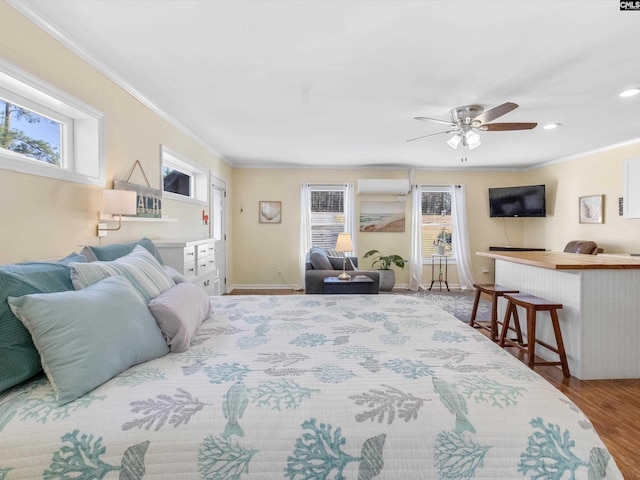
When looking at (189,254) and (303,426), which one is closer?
(303,426)

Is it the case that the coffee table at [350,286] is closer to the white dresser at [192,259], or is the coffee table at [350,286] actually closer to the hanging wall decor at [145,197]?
the white dresser at [192,259]

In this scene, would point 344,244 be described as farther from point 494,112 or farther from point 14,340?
point 14,340

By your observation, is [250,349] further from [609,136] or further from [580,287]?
[609,136]

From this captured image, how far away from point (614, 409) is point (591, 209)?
3.85 m

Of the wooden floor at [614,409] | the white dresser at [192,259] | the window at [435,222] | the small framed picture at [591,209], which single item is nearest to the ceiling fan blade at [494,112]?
the wooden floor at [614,409]

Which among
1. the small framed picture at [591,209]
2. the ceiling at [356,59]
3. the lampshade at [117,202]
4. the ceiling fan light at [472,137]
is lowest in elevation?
the lampshade at [117,202]

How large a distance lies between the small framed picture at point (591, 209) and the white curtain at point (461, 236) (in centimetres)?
176

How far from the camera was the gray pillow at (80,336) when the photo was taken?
96 centimetres

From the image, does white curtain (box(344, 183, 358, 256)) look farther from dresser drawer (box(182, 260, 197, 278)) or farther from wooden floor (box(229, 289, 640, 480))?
wooden floor (box(229, 289, 640, 480))

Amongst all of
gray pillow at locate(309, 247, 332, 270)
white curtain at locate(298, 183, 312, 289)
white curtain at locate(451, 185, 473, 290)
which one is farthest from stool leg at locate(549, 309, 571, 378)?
white curtain at locate(298, 183, 312, 289)

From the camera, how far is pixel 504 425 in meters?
0.90

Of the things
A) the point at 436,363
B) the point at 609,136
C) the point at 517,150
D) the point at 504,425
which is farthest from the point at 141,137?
the point at 609,136

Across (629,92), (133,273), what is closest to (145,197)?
(133,273)

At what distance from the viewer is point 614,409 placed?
6.73 feet
